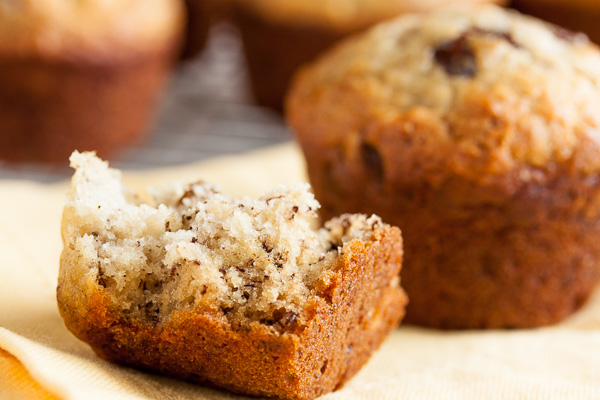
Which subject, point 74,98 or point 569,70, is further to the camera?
point 74,98

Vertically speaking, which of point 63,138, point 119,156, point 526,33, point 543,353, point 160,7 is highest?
point 526,33

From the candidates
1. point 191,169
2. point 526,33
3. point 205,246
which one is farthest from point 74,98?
point 205,246

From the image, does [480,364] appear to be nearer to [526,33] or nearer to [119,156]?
[526,33]

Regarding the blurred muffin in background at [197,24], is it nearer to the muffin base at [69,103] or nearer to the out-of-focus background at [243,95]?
the out-of-focus background at [243,95]

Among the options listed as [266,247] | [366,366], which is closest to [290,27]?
[366,366]

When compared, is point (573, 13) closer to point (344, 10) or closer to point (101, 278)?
point (344, 10)

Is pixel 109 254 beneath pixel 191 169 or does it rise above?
above

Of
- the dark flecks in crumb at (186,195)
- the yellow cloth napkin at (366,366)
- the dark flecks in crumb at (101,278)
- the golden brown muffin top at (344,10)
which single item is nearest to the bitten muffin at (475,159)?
the yellow cloth napkin at (366,366)
